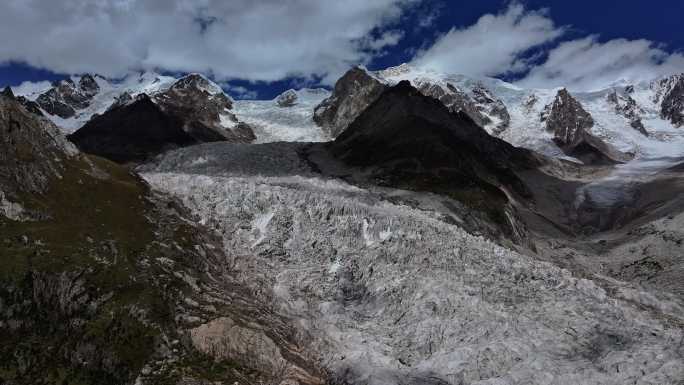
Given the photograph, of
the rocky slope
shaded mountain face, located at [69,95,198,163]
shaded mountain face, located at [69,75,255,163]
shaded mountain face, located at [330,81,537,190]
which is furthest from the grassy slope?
shaded mountain face, located at [69,95,198,163]

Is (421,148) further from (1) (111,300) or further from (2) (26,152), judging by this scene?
(1) (111,300)

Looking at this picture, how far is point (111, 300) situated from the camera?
115 feet

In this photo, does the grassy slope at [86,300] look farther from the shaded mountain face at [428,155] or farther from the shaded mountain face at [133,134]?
the shaded mountain face at [133,134]

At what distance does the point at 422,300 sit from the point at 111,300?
20010 mm

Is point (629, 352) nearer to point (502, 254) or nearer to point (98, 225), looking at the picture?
point (502, 254)

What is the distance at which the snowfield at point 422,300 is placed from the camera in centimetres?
3438

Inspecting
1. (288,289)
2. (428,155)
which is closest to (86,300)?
(288,289)

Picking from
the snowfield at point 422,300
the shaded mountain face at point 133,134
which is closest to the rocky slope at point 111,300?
the snowfield at point 422,300

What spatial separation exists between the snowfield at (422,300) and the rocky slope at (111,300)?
3381 millimetres

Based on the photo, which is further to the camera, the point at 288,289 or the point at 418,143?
the point at 418,143

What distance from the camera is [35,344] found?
104 feet

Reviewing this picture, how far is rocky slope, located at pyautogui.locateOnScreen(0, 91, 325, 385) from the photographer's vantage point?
31578mm

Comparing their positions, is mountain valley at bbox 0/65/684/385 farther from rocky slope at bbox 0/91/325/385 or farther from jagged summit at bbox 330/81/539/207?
jagged summit at bbox 330/81/539/207

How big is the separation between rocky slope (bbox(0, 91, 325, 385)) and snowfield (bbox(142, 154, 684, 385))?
338 cm
